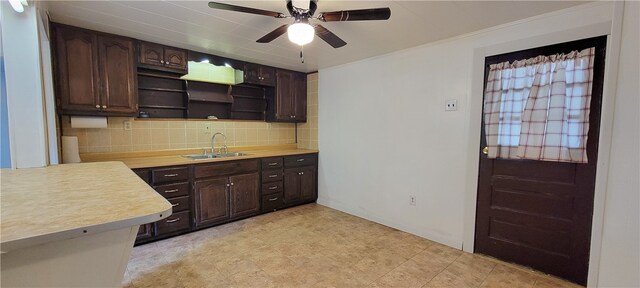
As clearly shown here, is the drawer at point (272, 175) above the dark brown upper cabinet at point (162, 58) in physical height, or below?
below

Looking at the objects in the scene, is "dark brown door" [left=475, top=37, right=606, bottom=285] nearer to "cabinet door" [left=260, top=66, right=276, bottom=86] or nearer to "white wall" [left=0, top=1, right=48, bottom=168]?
"cabinet door" [left=260, top=66, right=276, bottom=86]

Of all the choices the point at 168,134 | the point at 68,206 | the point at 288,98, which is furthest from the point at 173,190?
the point at 288,98

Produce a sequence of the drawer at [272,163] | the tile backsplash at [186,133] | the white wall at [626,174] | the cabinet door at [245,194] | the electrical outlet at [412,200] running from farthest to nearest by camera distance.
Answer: the drawer at [272,163]
the cabinet door at [245,194]
the electrical outlet at [412,200]
the tile backsplash at [186,133]
the white wall at [626,174]

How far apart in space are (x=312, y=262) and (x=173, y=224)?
1.63 metres

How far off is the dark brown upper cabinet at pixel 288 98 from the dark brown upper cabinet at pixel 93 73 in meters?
1.80

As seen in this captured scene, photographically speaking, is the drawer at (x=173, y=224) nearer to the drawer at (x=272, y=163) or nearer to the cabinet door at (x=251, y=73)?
the drawer at (x=272, y=163)

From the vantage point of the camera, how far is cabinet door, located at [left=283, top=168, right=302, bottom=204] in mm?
3930

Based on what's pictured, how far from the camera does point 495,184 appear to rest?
249 centimetres

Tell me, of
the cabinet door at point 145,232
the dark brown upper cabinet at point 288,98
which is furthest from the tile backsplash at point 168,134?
the cabinet door at point 145,232

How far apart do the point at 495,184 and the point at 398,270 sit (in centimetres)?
123

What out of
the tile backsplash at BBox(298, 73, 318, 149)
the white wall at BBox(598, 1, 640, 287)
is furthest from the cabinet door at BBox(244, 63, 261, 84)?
the white wall at BBox(598, 1, 640, 287)

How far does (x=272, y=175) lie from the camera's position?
377 cm

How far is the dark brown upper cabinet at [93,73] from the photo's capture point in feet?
8.06

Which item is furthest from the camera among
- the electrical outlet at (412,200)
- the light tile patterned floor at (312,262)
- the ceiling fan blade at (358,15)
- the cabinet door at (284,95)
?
the cabinet door at (284,95)
